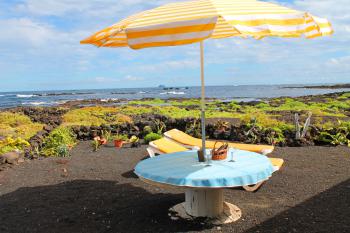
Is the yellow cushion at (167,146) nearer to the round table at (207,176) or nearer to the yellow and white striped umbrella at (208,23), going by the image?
the round table at (207,176)

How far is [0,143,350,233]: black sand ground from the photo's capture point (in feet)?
15.3

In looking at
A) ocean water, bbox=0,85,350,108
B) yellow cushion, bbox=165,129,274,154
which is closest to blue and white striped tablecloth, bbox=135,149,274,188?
yellow cushion, bbox=165,129,274,154

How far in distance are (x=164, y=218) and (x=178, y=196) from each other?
3.22ft

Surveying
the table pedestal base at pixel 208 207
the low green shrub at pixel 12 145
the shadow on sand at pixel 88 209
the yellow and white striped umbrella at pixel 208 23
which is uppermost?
the yellow and white striped umbrella at pixel 208 23

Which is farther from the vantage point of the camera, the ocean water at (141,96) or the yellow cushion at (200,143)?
the ocean water at (141,96)

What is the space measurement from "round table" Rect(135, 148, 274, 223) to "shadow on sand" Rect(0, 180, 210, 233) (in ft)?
0.95

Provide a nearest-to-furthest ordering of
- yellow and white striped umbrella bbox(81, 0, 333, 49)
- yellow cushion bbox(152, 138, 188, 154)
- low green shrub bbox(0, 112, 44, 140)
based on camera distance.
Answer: yellow and white striped umbrella bbox(81, 0, 333, 49) → yellow cushion bbox(152, 138, 188, 154) → low green shrub bbox(0, 112, 44, 140)

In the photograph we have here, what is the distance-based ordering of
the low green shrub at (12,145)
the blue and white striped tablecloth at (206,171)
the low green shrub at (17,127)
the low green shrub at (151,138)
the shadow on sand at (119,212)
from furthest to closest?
the low green shrub at (17,127)
the low green shrub at (151,138)
the low green shrub at (12,145)
the shadow on sand at (119,212)
the blue and white striped tablecloth at (206,171)

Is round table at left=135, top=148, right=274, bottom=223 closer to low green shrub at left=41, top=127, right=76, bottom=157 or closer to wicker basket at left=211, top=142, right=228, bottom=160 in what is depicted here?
wicker basket at left=211, top=142, right=228, bottom=160

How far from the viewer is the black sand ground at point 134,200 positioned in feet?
15.3

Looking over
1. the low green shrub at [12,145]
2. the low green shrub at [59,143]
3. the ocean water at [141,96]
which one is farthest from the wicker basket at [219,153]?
the ocean water at [141,96]

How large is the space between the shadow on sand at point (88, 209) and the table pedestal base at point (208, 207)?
0.57 ft

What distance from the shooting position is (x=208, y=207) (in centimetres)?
475

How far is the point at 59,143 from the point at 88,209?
452 cm
